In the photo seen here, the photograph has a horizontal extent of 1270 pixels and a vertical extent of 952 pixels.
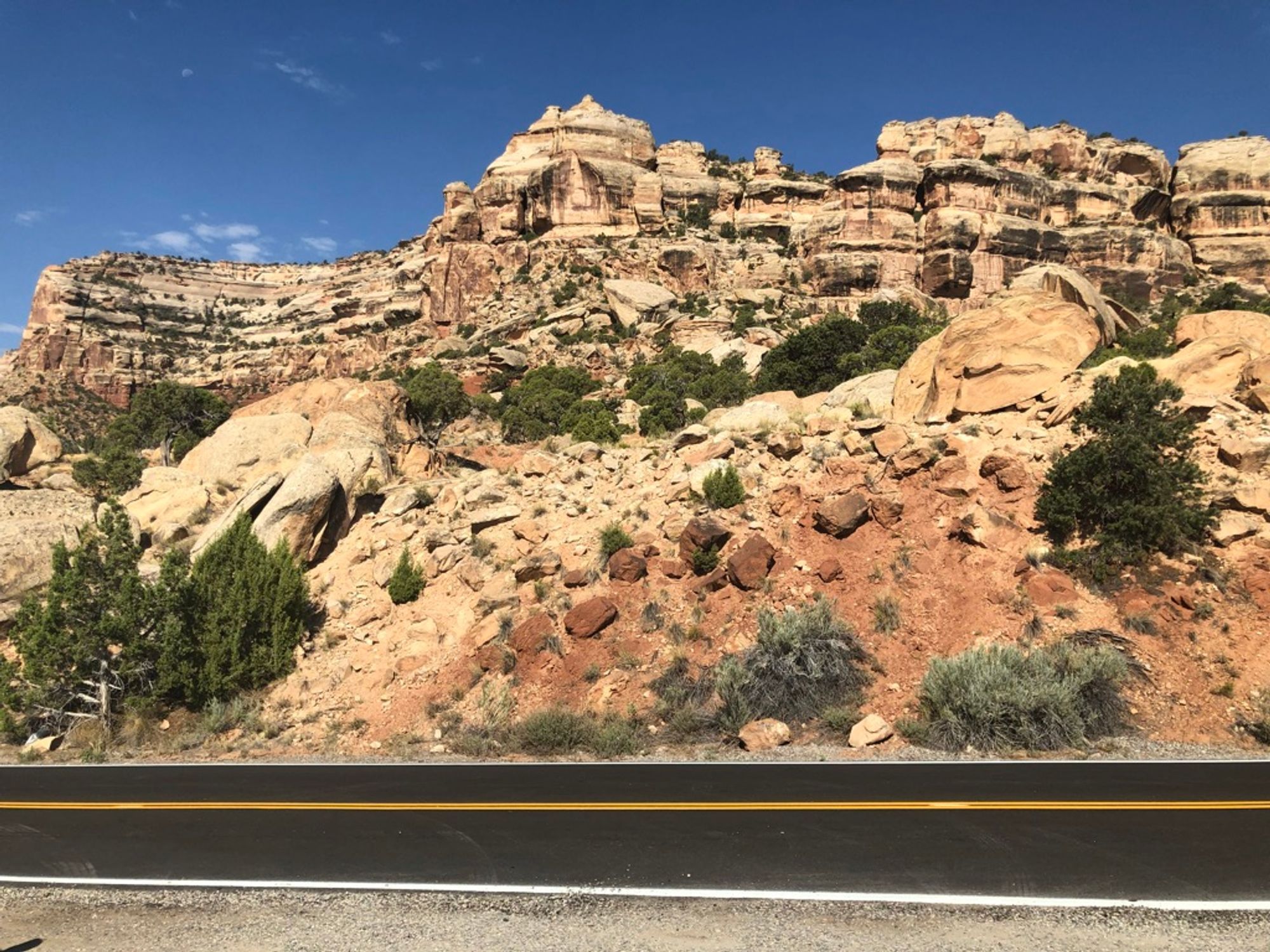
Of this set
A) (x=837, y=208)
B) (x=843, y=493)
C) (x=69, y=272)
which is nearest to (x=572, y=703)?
(x=843, y=493)

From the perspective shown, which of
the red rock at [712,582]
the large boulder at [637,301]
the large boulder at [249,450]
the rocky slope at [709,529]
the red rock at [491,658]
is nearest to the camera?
the rocky slope at [709,529]

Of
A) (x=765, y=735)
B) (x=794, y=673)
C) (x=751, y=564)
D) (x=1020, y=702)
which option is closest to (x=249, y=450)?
(x=751, y=564)

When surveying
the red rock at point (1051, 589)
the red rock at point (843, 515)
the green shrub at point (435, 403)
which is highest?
the green shrub at point (435, 403)

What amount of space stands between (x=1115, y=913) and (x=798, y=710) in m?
6.31

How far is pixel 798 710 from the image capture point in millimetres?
11664

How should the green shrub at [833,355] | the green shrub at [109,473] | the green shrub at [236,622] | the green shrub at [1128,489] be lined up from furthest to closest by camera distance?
the green shrub at [833,355] → the green shrub at [109,473] → the green shrub at [236,622] → the green shrub at [1128,489]

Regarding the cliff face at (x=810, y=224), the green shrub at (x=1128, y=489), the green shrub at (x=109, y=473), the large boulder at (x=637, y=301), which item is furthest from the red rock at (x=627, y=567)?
the cliff face at (x=810, y=224)

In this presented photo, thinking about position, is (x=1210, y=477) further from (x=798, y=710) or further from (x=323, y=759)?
(x=323, y=759)

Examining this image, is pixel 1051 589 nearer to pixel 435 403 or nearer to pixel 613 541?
pixel 613 541

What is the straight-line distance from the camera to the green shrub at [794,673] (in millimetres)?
11711

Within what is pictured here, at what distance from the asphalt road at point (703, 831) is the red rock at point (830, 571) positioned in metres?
5.00

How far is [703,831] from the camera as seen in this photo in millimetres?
7316

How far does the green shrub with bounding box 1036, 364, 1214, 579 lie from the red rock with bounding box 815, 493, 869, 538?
342 centimetres

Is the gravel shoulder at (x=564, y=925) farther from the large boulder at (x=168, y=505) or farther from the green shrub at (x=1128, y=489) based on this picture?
the large boulder at (x=168, y=505)
